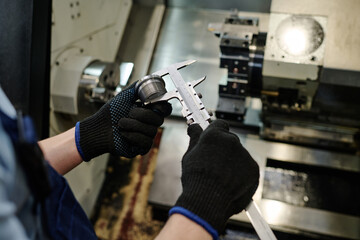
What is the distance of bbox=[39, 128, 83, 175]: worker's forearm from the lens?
3.32 feet

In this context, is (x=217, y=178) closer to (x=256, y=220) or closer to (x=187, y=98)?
(x=256, y=220)

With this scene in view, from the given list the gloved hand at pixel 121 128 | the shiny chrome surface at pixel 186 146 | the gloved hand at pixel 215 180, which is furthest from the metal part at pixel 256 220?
the shiny chrome surface at pixel 186 146

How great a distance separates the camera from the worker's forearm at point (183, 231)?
73 centimetres

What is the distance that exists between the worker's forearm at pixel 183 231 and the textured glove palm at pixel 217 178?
0.9 inches

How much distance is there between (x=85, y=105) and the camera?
142cm

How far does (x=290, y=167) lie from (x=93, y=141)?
1024 millimetres

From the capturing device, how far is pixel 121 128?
103cm

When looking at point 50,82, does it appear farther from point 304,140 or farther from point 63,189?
point 304,140

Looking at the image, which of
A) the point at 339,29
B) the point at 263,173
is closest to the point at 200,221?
the point at 339,29

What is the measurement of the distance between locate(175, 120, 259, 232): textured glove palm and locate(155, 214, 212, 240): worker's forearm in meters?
0.02

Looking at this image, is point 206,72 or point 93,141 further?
point 206,72

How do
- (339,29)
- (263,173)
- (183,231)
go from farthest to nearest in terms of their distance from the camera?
(263,173), (339,29), (183,231)

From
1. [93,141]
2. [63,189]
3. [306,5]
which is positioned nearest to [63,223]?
[63,189]

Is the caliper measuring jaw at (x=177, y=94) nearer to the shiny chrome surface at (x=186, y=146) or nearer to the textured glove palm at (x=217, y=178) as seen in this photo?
the textured glove palm at (x=217, y=178)
